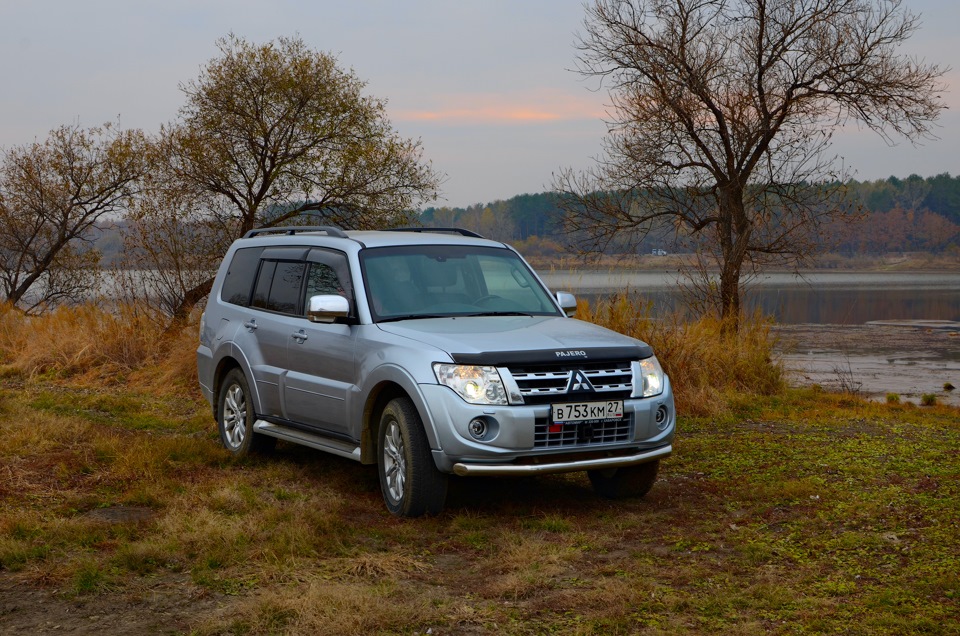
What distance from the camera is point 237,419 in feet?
29.4

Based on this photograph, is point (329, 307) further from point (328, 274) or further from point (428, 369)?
point (428, 369)

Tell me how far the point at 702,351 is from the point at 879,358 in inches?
664

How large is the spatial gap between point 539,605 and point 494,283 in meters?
3.39

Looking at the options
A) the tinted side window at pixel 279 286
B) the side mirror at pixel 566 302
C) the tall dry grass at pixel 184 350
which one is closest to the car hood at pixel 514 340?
the side mirror at pixel 566 302

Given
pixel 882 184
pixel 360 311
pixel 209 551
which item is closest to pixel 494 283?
pixel 360 311

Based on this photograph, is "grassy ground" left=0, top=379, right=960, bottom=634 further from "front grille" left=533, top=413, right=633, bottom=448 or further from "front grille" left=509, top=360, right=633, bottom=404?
"front grille" left=509, top=360, right=633, bottom=404

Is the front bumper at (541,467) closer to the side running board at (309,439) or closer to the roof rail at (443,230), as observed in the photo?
the side running board at (309,439)

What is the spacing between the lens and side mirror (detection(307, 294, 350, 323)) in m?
7.08

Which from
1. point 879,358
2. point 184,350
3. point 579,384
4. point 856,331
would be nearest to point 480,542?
point 579,384

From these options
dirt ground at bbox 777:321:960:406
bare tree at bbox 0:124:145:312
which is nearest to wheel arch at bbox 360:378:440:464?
dirt ground at bbox 777:321:960:406

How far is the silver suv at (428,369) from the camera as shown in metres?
6.32

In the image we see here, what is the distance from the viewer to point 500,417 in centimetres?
625

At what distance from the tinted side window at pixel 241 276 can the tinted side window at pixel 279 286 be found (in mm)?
181

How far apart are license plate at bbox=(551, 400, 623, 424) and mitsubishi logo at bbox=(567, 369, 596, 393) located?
3.2 inches
